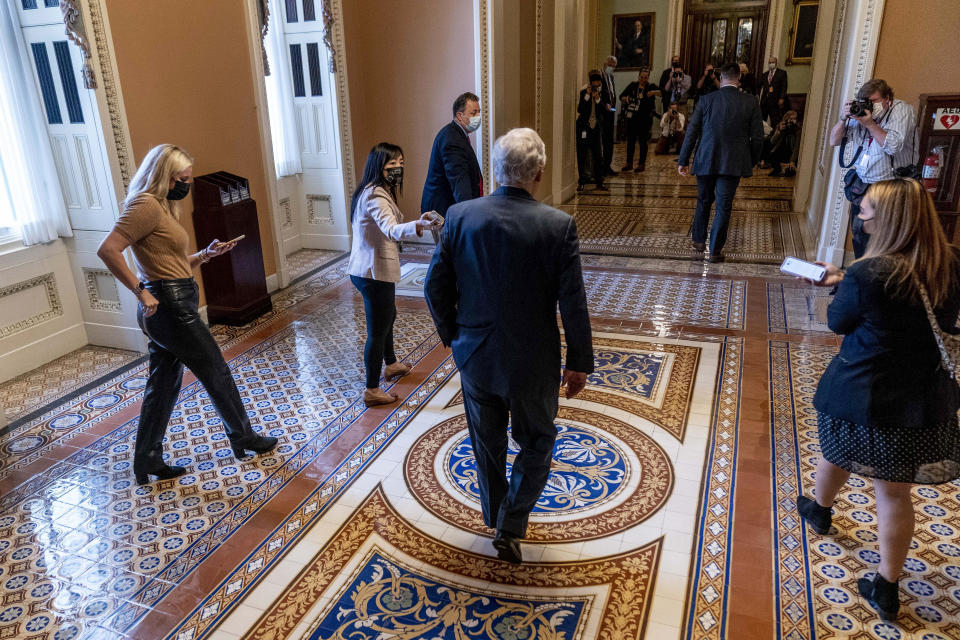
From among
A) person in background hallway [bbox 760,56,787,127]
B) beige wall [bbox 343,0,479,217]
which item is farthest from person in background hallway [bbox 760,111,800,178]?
beige wall [bbox 343,0,479,217]

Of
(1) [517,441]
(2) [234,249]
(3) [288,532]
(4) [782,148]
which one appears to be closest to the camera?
(1) [517,441]

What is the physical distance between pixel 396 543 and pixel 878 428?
5.91 feet

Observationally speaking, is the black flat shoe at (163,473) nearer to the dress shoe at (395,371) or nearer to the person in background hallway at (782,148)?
the dress shoe at (395,371)

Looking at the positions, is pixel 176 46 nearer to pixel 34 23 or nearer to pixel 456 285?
pixel 34 23

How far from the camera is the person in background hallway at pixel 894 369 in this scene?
197cm

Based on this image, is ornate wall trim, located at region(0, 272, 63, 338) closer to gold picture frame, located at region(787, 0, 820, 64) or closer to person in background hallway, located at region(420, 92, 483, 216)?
person in background hallway, located at region(420, 92, 483, 216)

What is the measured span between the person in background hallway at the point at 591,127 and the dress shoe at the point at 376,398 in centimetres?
719

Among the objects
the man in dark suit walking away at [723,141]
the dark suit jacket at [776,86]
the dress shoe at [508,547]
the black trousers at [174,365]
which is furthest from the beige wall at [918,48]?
the dark suit jacket at [776,86]

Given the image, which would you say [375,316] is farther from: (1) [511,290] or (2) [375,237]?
(1) [511,290]

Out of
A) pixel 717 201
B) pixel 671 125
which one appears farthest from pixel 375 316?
pixel 671 125

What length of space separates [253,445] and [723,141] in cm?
488

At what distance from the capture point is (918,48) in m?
5.29

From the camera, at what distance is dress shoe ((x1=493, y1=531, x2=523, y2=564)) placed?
258 cm

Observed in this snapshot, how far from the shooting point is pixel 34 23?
422cm
